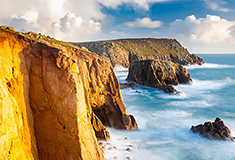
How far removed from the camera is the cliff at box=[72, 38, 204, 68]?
124 m

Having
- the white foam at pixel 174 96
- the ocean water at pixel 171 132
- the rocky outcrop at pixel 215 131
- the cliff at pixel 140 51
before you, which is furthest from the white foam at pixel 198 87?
the cliff at pixel 140 51

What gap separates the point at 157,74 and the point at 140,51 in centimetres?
8971

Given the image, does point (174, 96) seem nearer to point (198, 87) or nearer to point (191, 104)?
point (191, 104)

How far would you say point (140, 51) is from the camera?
143 meters

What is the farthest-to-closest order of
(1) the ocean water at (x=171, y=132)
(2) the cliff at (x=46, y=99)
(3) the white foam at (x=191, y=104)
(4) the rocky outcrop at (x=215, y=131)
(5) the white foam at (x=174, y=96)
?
(5) the white foam at (x=174, y=96) → (3) the white foam at (x=191, y=104) → (4) the rocky outcrop at (x=215, y=131) → (1) the ocean water at (x=171, y=132) → (2) the cliff at (x=46, y=99)

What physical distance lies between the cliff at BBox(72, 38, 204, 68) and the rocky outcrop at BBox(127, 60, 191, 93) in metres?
56.8

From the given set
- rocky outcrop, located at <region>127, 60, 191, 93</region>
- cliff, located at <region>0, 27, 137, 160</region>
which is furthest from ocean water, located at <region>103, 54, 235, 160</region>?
rocky outcrop, located at <region>127, 60, 191, 93</region>

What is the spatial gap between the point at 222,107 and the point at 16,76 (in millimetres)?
42335

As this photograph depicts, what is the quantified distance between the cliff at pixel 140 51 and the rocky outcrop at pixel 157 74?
56.8m

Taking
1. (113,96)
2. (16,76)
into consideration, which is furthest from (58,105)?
(113,96)

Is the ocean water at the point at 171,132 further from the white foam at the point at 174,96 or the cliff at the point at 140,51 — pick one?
the cliff at the point at 140,51

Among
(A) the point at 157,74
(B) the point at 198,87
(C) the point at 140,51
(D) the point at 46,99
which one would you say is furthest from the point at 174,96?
(C) the point at 140,51

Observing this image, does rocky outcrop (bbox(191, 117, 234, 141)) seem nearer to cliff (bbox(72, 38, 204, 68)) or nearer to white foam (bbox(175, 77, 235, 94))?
white foam (bbox(175, 77, 235, 94))

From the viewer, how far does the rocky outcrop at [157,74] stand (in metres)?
56.3
